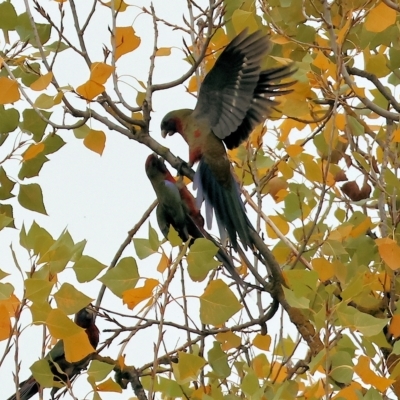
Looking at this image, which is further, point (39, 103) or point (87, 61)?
point (87, 61)

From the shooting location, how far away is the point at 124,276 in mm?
1191

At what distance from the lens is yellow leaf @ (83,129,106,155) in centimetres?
140

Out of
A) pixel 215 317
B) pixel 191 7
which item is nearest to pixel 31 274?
pixel 215 317

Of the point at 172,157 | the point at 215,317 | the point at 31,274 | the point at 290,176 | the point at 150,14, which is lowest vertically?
the point at 215,317

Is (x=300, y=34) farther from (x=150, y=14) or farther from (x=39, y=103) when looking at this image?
(x=39, y=103)

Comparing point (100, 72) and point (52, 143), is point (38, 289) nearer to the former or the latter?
point (100, 72)

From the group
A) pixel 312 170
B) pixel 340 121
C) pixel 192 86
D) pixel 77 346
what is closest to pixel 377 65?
pixel 340 121

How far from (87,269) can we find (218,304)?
0.20 metres

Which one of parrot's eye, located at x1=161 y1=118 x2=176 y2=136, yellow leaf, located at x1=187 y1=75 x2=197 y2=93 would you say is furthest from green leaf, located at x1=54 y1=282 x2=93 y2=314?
parrot's eye, located at x1=161 y1=118 x2=176 y2=136

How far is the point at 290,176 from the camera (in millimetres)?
1703

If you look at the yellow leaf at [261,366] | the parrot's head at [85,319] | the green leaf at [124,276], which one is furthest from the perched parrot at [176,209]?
the green leaf at [124,276]

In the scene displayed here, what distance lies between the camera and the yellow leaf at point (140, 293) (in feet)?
3.77

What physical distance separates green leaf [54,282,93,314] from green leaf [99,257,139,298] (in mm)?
118

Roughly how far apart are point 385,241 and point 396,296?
20 centimetres
